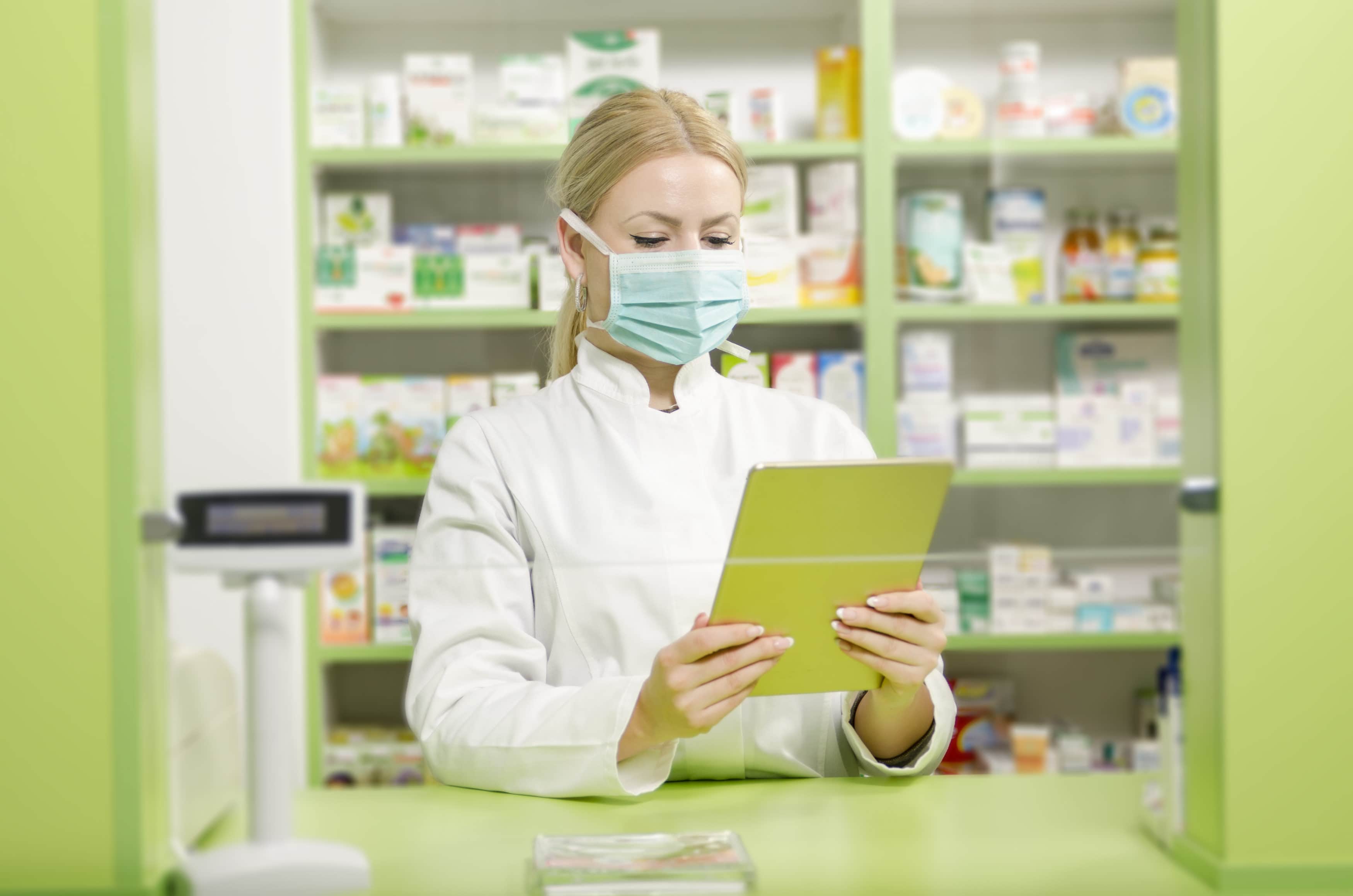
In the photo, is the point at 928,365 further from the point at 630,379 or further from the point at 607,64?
the point at 607,64

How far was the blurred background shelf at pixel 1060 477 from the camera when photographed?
1027 millimetres

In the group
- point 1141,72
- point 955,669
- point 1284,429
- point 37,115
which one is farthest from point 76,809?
point 1141,72

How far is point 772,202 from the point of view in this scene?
128 centimetres

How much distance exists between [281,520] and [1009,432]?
0.74 metres

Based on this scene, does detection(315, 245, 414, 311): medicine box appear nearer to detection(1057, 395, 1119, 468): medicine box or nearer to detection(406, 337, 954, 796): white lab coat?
detection(406, 337, 954, 796): white lab coat

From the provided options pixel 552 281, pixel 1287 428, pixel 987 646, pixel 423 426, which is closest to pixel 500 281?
pixel 552 281

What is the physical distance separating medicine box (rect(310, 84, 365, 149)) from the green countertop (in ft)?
2.48

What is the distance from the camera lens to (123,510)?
0.82 metres

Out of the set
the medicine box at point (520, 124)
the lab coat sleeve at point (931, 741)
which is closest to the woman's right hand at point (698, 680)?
the lab coat sleeve at point (931, 741)

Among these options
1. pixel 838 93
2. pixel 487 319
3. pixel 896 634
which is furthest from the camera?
pixel 838 93

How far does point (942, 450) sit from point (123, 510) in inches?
31.4

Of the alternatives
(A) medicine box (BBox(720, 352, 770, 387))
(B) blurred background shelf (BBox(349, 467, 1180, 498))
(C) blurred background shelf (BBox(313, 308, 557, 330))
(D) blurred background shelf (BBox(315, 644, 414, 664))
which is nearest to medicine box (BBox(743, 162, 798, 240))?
(A) medicine box (BBox(720, 352, 770, 387))

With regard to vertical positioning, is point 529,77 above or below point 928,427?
above

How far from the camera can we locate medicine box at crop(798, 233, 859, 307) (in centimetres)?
132
